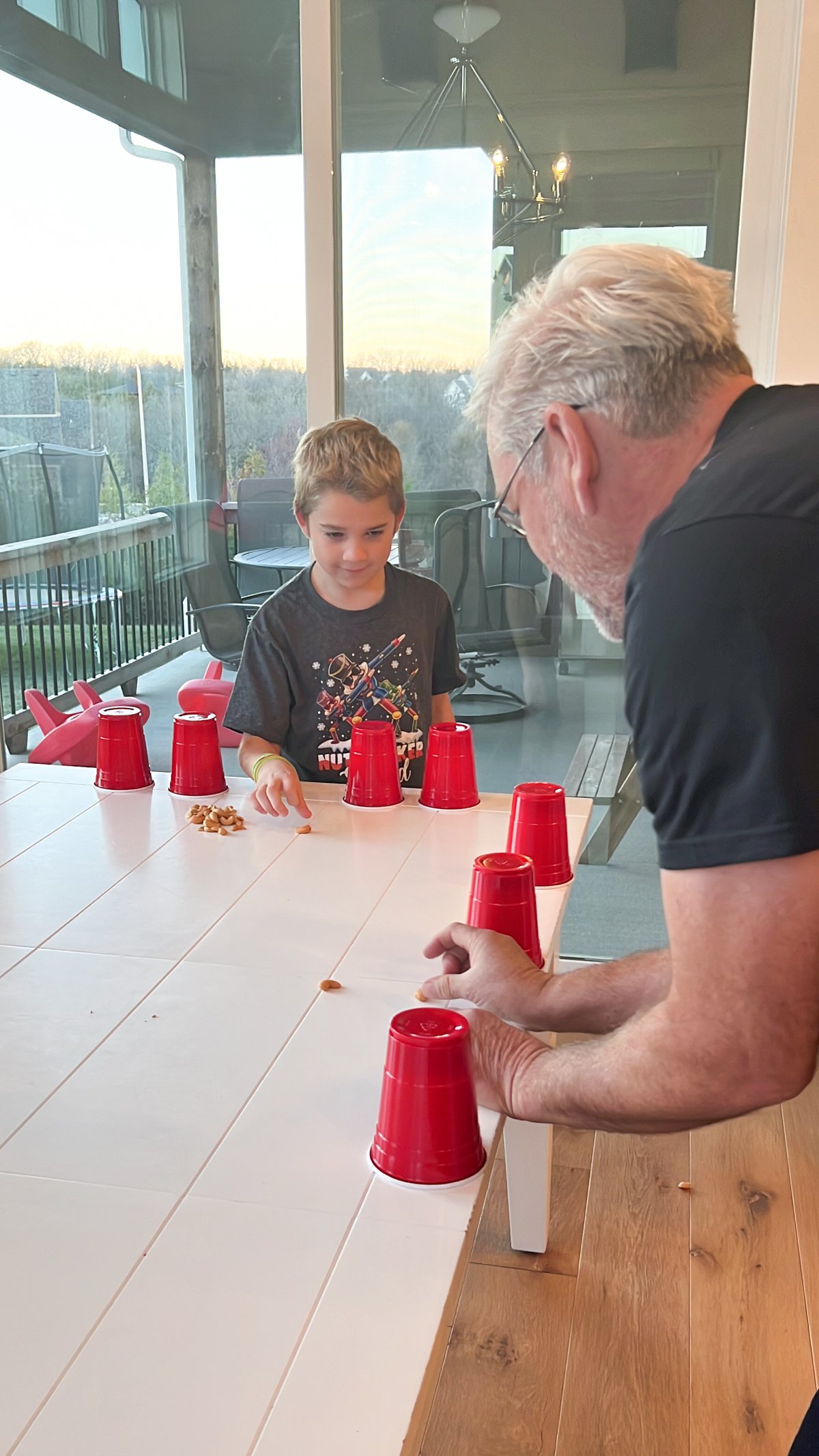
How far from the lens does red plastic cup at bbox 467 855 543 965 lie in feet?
4.49

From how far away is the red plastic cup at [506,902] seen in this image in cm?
137

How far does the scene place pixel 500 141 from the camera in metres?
2.66

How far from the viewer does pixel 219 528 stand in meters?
3.02

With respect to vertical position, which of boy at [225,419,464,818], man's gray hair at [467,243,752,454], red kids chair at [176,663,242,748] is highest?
man's gray hair at [467,243,752,454]

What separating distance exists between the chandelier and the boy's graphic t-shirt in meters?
1.03

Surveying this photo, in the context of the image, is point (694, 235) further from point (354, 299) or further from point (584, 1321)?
point (584, 1321)

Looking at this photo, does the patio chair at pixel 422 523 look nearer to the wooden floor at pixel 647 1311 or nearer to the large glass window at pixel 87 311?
the large glass window at pixel 87 311

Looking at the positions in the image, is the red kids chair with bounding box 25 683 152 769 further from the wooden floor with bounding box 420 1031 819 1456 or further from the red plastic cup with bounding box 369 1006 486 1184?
the red plastic cup with bounding box 369 1006 486 1184

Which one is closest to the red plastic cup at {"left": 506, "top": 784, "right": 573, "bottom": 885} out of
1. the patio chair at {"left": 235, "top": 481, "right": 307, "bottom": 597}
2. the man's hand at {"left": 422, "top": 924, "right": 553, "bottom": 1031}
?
the man's hand at {"left": 422, "top": 924, "right": 553, "bottom": 1031}

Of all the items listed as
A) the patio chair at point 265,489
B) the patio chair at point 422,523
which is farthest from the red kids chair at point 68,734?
the patio chair at point 422,523

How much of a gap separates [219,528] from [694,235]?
4.28 ft

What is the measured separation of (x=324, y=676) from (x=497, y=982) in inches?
40.0

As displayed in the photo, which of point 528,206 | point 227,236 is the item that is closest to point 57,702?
point 227,236

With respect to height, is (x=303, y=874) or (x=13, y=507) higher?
(x=13, y=507)
